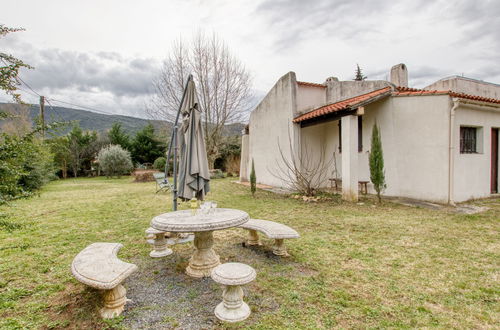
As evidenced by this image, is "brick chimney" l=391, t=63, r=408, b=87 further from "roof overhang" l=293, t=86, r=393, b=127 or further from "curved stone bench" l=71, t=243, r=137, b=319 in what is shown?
"curved stone bench" l=71, t=243, r=137, b=319

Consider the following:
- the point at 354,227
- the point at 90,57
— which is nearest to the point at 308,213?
the point at 354,227

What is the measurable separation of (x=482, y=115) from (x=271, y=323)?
9.94 metres

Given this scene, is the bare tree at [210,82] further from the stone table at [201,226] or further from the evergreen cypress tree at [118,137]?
the stone table at [201,226]

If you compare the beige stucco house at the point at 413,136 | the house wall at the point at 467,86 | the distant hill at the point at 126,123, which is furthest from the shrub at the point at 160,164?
the house wall at the point at 467,86

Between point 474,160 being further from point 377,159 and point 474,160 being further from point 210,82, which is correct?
point 210,82

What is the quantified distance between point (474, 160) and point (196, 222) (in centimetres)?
936

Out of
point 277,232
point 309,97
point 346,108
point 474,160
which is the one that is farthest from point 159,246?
point 474,160

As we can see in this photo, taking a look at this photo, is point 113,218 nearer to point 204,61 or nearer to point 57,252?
point 57,252

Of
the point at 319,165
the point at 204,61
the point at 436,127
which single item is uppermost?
the point at 204,61

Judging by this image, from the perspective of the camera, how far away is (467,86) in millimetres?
10852

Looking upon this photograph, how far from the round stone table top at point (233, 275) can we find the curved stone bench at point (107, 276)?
0.91 m

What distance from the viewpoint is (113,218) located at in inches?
266

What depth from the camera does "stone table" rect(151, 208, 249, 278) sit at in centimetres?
294

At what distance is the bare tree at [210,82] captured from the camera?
59.5ft
